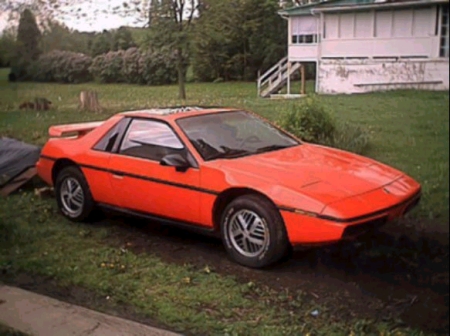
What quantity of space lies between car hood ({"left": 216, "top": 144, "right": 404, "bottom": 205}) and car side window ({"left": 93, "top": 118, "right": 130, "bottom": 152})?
1.01m

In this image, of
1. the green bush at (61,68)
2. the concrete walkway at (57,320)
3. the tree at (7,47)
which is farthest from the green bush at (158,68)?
the concrete walkway at (57,320)

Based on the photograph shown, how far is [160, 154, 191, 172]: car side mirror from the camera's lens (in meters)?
4.16

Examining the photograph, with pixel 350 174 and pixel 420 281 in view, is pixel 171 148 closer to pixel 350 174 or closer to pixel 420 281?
pixel 350 174

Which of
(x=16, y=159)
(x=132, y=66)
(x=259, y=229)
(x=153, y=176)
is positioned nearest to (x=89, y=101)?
(x=132, y=66)

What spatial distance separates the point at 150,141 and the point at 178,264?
921 millimetres

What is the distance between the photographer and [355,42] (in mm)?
3387

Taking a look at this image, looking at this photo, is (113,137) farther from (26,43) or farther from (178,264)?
(178,264)

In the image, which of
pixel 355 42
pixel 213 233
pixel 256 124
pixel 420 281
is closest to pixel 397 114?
pixel 355 42

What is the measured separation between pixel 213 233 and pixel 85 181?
1.34 metres

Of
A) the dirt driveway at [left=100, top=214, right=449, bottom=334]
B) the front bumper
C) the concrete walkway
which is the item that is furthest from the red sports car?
the concrete walkway

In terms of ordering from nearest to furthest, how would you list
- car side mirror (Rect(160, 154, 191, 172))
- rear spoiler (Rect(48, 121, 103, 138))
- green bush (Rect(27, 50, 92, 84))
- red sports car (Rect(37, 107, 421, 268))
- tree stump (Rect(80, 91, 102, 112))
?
red sports car (Rect(37, 107, 421, 268)) → car side mirror (Rect(160, 154, 191, 172)) → green bush (Rect(27, 50, 92, 84)) → tree stump (Rect(80, 91, 102, 112)) → rear spoiler (Rect(48, 121, 103, 138))

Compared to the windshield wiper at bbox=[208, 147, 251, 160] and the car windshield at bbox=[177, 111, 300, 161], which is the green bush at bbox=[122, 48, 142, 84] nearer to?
the car windshield at bbox=[177, 111, 300, 161]

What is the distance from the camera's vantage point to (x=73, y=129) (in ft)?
16.2

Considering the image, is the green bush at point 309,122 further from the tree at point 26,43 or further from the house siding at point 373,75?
the tree at point 26,43
